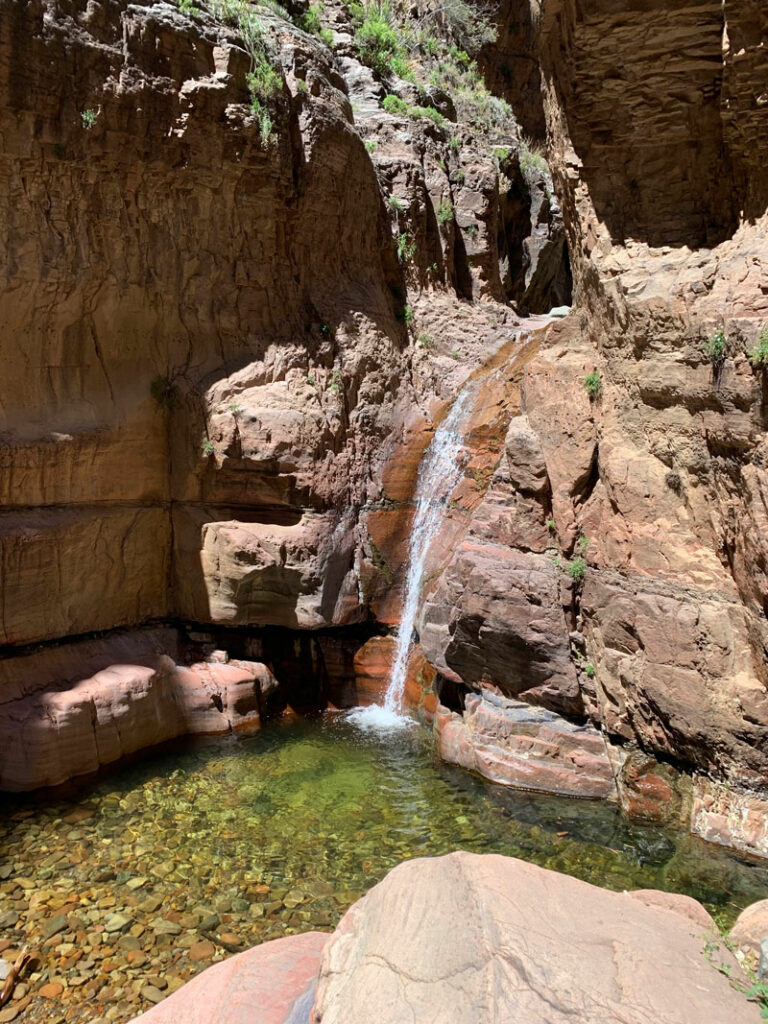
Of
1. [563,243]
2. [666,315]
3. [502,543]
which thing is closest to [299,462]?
[502,543]

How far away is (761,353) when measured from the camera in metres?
5.34

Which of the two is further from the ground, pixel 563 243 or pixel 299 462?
pixel 563 243

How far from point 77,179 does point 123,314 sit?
1.43 meters

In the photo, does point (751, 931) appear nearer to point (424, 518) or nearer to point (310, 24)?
point (424, 518)

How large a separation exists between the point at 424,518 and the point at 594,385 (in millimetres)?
2800

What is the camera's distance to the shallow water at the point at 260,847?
4.94 m

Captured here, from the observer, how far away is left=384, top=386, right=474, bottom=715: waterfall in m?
8.71

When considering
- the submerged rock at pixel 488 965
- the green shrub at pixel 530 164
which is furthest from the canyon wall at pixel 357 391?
the green shrub at pixel 530 164

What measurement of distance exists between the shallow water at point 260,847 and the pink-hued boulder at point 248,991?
1051mm

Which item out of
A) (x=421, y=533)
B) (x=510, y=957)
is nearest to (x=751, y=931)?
(x=510, y=957)

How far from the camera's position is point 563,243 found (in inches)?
691

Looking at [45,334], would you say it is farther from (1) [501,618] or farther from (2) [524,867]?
(2) [524,867]

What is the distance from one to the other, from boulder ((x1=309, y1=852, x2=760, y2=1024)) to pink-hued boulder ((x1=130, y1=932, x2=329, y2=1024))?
516mm

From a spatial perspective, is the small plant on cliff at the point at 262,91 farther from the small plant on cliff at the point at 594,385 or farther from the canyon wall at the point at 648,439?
the small plant on cliff at the point at 594,385
